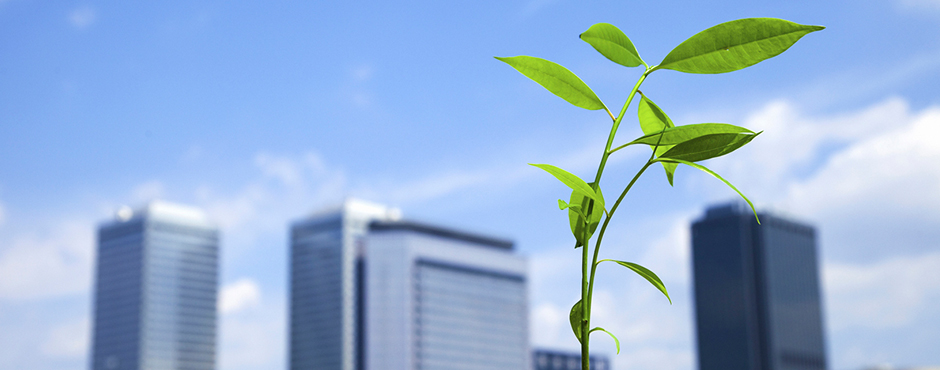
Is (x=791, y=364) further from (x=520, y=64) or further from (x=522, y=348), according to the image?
(x=520, y=64)

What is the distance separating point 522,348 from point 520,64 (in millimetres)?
186814

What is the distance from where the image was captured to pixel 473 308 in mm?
177125

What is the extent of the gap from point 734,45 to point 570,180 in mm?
466

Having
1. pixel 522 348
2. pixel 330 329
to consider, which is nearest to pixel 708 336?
pixel 522 348

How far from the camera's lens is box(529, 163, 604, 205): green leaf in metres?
2.10

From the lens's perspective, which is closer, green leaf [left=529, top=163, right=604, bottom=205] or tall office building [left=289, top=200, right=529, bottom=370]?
green leaf [left=529, top=163, right=604, bottom=205]

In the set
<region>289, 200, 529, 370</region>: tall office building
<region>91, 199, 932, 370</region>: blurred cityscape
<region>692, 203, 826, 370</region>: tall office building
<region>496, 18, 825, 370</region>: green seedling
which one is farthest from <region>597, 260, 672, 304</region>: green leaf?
<region>289, 200, 529, 370</region>: tall office building

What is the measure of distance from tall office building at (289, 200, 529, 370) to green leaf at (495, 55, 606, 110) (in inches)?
6359

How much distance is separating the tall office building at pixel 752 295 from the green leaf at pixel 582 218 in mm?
158916

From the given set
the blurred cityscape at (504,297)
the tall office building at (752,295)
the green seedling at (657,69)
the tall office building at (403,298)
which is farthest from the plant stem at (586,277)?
the tall office building at (403,298)

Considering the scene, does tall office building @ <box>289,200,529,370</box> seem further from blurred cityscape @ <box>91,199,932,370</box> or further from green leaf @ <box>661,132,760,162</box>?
green leaf @ <box>661,132,760,162</box>

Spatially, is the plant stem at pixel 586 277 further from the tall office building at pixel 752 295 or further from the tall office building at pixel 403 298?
the tall office building at pixel 403 298

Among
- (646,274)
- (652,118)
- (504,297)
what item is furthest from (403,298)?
(646,274)

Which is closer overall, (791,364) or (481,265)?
(791,364)
